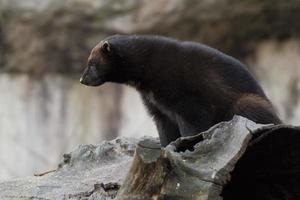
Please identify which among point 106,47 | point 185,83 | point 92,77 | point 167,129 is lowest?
point 167,129

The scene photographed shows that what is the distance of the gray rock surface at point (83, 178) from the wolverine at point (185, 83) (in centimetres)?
59

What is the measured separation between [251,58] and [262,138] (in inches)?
245

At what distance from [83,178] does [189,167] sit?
0.91 metres

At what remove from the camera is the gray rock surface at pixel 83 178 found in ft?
11.3

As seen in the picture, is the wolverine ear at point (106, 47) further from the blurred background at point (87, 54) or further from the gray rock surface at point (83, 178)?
the blurred background at point (87, 54)

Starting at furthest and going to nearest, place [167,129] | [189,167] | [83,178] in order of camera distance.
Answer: [167,129], [83,178], [189,167]

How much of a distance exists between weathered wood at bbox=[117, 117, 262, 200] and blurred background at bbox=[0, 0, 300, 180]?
5.91 meters

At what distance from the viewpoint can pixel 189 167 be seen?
2.87 meters

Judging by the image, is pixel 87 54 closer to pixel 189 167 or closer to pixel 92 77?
pixel 92 77

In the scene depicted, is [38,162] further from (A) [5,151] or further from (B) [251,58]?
(B) [251,58]

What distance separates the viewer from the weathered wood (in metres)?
2.70

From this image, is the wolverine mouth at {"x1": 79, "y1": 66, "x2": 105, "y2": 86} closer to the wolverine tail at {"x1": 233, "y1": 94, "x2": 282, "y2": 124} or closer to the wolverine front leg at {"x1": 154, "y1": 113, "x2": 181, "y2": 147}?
the wolverine front leg at {"x1": 154, "y1": 113, "x2": 181, "y2": 147}

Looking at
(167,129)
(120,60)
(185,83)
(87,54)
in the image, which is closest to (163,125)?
(167,129)

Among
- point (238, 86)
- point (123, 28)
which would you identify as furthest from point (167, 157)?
point (123, 28)
